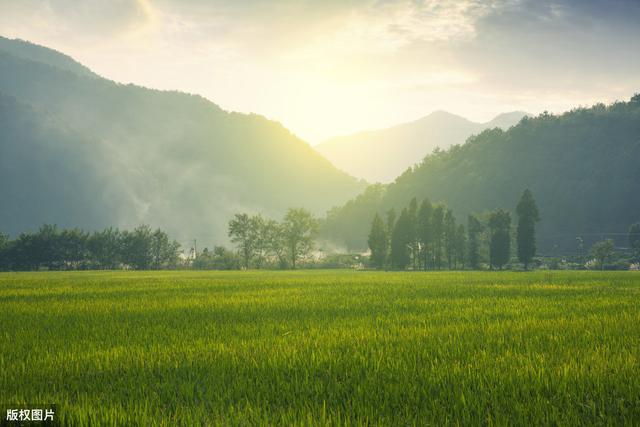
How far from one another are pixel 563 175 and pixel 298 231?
4496 inches

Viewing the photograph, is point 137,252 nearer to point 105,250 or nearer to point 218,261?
point 105,250

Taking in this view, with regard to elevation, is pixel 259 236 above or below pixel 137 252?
above

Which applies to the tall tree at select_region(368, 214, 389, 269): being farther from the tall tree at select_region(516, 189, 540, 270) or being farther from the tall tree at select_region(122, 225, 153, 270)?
the tall tree at select_region(122, 225, 153, 270)

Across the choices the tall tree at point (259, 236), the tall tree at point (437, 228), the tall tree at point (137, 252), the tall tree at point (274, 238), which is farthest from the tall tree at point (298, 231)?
the tall tree at point (437, 228)

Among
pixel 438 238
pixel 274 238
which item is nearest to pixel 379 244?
pixel 438 238

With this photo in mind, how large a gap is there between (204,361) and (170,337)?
2.40 meters

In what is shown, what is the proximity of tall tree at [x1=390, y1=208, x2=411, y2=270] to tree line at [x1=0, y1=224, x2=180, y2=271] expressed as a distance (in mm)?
50210

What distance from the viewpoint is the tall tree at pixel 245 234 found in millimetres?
106250

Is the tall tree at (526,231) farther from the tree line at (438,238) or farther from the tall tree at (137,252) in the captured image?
the tall tree at (137,252)

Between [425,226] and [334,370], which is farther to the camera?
[425,226]

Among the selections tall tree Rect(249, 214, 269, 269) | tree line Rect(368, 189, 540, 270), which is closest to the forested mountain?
tree line Rect(368, 189, 540, 270)

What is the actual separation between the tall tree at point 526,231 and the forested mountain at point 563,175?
287ft

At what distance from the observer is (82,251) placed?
9944 centimetres

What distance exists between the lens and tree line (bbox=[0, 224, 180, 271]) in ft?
308
